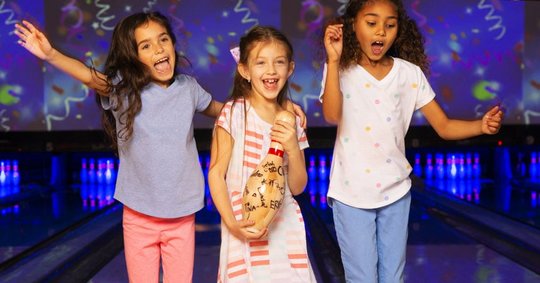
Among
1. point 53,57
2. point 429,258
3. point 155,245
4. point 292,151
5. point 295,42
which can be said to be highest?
point 295,42

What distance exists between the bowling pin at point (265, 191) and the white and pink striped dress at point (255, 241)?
13 centimetres

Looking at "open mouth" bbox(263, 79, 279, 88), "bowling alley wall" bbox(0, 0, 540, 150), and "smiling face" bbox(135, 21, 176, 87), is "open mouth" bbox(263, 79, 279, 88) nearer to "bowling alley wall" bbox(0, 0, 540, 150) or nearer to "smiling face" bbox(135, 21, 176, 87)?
"smiling face" bbox(135, 21, 176, 87)

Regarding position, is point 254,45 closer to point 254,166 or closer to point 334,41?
point 334,41

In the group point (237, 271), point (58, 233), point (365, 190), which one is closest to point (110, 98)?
point (237, 271)

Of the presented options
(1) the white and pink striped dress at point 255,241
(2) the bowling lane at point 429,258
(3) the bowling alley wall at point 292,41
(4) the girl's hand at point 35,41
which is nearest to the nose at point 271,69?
(1) the white and pink striped dress at point 255,241

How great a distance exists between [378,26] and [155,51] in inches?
27.0

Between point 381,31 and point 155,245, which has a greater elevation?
point 381,31

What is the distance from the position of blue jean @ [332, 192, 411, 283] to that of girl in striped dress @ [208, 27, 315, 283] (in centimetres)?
20

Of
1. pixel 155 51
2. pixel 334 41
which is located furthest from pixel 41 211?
pixel 334 41

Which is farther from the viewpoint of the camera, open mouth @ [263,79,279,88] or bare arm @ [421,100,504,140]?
bare arm @ [421,100,504,140]

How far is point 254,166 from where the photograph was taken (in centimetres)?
214

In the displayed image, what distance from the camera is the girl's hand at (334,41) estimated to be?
6.97 feet

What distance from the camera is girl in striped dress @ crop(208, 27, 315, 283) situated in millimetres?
2107
